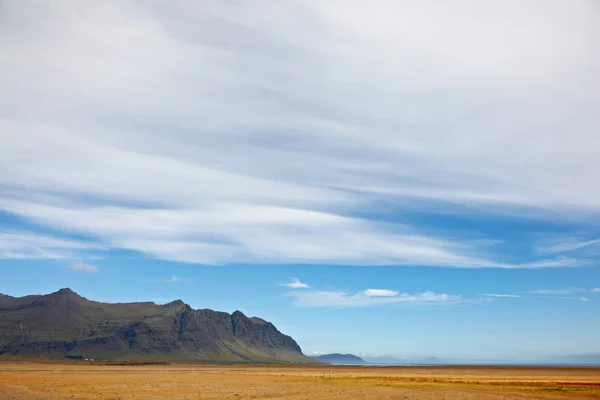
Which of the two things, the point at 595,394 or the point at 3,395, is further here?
the point at 595,394

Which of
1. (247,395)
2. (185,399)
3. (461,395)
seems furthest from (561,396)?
(185,399)

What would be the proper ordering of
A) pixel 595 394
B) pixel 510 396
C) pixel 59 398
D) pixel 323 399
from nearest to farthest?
pixel 59 398
pixel 323 399
pixel 510 396
pixel 595 394

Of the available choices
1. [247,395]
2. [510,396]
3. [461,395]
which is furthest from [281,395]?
[510,396]

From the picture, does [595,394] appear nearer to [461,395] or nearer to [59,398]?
[461,395]

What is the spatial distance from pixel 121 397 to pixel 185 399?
749cm

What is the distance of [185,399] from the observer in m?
56.8

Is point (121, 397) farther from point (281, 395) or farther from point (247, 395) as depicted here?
point (281, 395)

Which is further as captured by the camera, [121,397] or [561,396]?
[561,396]

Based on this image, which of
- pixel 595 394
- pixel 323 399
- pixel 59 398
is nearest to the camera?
pixel 59 398

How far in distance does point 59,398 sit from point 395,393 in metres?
40.0

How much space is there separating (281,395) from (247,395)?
13.6 feet

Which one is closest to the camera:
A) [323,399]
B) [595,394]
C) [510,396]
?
[323,399]

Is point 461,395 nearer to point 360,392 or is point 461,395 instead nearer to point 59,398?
point 360,392

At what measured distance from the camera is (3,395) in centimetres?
5747
